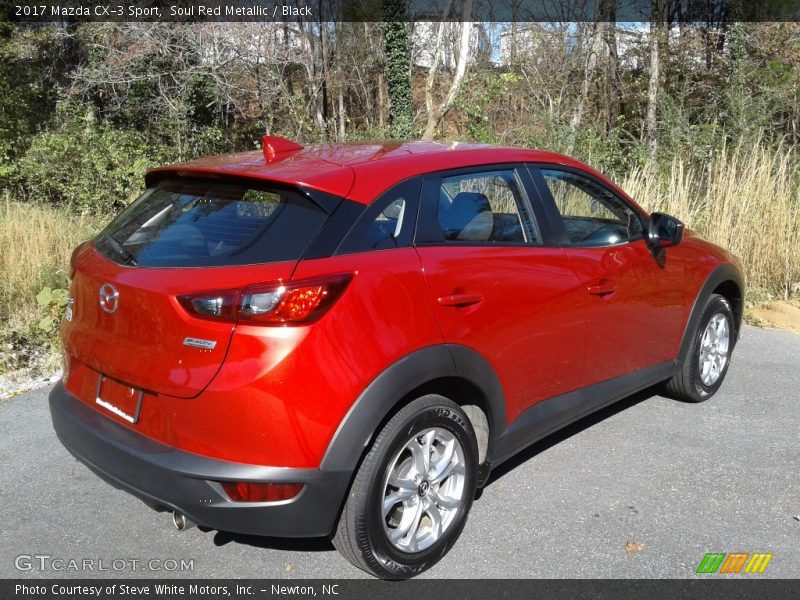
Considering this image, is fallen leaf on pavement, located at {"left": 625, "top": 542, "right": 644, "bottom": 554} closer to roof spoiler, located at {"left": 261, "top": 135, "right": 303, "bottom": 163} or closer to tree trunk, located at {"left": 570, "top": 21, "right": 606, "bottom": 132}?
roof spoiler, located at {"left": 261, "top": 135, "right": 303, "bottom": 163}

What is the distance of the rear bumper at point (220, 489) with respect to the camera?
8.41 ft

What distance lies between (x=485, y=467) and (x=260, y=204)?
1506 millimetres

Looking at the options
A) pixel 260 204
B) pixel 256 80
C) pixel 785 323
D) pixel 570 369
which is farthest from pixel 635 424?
pixel 256 80

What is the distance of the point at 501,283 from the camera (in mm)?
3246

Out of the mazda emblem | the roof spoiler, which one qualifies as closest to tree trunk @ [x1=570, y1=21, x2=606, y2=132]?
the roof spoiler

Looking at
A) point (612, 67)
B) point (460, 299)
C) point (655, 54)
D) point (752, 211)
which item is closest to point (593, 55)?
point (655, 54)

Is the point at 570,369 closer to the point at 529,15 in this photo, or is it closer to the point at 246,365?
the point at 246,365

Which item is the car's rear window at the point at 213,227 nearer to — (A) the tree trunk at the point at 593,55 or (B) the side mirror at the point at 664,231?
(B) the side mirror at the point at 664,231

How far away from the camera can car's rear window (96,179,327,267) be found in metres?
2.70

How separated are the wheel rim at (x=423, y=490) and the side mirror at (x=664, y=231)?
75.3 inches

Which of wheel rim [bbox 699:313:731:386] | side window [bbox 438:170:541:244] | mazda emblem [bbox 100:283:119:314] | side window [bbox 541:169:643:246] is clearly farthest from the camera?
wheel rim [bbox 699:313:731:386]

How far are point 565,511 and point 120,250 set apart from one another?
92.6 inches

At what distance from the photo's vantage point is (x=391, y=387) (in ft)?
8.88

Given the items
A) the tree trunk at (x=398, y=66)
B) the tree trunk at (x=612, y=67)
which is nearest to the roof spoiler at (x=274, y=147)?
the tree trunk at (x=398, y=66)
